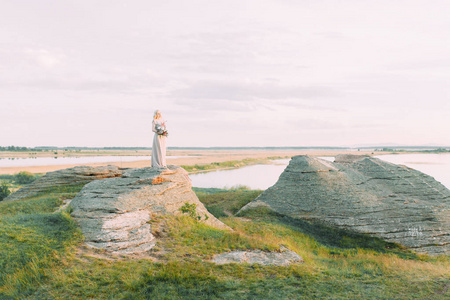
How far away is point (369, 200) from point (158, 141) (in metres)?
13.5

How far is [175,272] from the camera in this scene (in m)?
9.74

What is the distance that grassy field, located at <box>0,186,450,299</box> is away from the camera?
895 cm

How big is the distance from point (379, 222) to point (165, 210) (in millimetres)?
12540

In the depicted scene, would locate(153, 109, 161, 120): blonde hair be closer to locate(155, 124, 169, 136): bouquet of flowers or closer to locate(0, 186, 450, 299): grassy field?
locate(155, 124, 169, 136): bouquet of flowers

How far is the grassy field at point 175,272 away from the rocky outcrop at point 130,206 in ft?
1.62

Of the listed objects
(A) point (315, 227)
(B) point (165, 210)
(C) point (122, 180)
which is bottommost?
(A) point (315, 227)

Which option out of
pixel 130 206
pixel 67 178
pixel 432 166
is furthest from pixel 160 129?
pixel 432 166

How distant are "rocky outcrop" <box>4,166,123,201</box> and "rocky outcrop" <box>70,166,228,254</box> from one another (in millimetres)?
6393

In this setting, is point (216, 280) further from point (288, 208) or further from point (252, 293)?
point (288, 208)

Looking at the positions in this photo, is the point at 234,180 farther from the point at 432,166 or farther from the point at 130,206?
the point at 432,166

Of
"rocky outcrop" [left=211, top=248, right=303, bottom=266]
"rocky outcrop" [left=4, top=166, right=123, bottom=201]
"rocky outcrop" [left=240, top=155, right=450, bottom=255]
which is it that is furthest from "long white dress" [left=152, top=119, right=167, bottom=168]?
"rocky outcrop" [left=211, top=248, right=303, bottom=266]

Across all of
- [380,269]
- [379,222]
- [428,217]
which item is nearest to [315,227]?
[379,222]

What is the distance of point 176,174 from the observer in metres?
18.3

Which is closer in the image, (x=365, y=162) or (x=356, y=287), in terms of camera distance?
(x=356, y=287)
